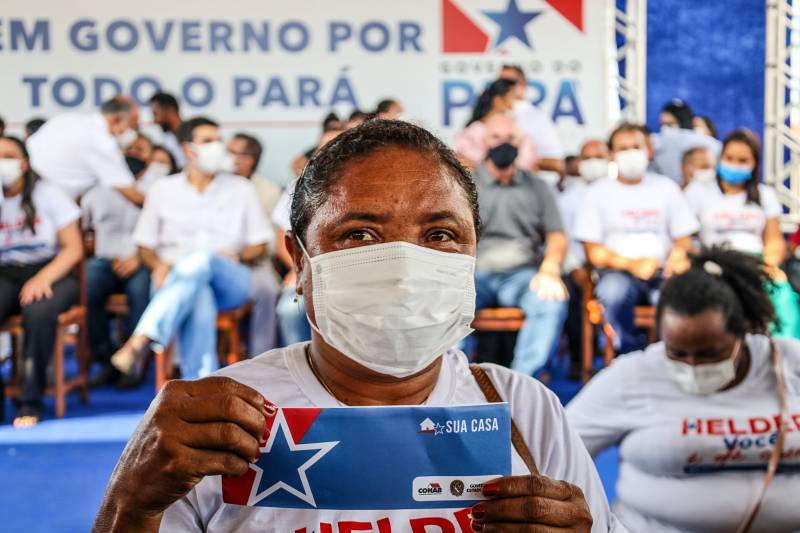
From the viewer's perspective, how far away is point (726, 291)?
2762 millimetres

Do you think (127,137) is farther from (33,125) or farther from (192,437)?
(192,437)

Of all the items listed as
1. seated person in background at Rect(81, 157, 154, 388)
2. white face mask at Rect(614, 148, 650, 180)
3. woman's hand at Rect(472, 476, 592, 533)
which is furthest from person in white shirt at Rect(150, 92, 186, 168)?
woman's hand at Rect(472, 476, 592, 533)

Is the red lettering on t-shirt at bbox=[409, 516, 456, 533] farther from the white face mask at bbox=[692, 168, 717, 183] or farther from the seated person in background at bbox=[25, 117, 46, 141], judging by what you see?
the seated person in background at bbox=[25, 117, 46, 141]

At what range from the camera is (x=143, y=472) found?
1.25 metres


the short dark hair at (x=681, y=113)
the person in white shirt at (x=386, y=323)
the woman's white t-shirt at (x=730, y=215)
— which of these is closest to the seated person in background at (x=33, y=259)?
the woman's white t-shirt at (x=730, y=215)

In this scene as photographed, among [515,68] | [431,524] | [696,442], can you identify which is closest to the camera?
[431,524]

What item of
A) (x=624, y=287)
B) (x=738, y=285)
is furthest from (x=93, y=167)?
(x=738, y=285)

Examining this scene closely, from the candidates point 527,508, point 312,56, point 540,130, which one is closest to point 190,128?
point 312,56

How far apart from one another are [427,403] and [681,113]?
726 cm

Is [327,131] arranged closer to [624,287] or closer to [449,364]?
[624,287]

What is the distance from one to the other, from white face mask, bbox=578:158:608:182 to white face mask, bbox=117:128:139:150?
353 cm

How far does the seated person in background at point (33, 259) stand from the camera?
520cm

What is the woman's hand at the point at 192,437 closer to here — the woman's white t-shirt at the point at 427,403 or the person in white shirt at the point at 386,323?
the person in white shirt at the point at 386,323

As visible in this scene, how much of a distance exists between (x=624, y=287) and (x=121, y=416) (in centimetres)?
298
